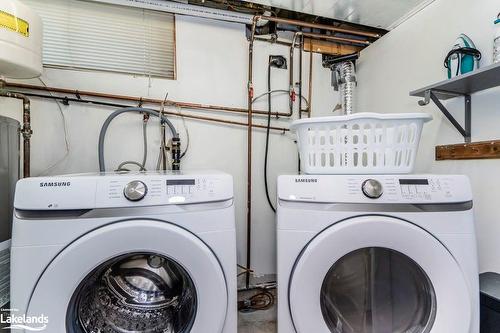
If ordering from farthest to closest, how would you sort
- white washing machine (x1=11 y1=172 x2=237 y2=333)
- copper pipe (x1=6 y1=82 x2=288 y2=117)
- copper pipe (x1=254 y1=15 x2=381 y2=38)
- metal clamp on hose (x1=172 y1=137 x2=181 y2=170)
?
1. copper pipe (x1=254 y1=15 x2=381 y2=38)
2. metal clamp on hose (x1=172 y1=137 x2=181 y2=170)
3. copper pipe (x1=6 y1=82 x2=288 y2=117)
4. white washing machine (x1=11 y1=172 x2=237 y2=333)

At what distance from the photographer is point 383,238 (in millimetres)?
830

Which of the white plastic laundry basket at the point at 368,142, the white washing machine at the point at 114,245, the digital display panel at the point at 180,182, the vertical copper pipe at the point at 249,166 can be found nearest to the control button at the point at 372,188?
the white plastic laundry basket at the point at 368,142

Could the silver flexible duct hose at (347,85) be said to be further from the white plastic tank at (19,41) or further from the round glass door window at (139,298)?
the white plastic tank at (19,41)

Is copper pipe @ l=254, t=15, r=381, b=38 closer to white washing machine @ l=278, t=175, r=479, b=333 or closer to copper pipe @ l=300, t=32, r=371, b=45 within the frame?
copper pipe @ l=300, t=32, r=371, b=45

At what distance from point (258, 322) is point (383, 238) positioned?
3.23ft

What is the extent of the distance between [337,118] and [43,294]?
1.11m

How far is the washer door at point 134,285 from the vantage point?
70 cm

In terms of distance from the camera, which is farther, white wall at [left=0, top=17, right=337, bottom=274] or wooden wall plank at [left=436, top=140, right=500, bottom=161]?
white wall at [left=0, top=17, right=337, bottom=274]

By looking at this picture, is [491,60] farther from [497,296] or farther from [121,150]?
[121,150]

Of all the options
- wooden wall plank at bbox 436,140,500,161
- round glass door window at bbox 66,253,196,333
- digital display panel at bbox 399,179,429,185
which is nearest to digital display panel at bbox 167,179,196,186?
round glass door window at bbox 66,253,196,333

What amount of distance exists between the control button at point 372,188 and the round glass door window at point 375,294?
0.23 meters

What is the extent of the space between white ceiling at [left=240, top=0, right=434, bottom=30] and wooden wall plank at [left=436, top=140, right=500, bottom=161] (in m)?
0.83

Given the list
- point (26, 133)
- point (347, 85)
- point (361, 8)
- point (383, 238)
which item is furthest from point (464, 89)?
point (26, 133)

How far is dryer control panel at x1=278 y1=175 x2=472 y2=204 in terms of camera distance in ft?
2.78
